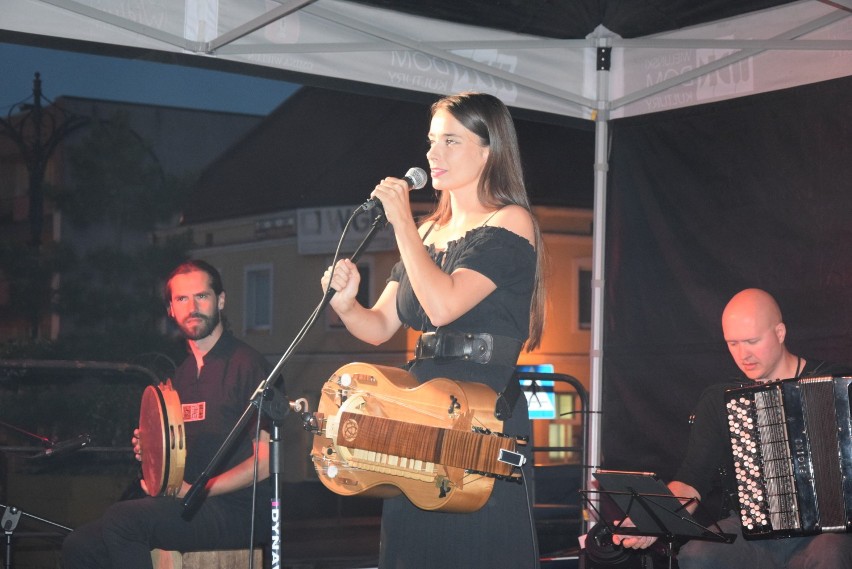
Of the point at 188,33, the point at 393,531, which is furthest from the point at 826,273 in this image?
the point at 188,33

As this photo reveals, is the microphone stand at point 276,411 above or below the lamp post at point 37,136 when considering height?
below

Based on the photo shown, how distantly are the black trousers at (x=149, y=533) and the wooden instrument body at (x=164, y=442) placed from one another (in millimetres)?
120

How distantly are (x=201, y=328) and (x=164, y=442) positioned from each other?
32.2 inches

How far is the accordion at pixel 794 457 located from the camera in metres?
3.72

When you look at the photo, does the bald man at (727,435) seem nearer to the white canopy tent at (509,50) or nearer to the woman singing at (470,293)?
the white canopy tent at (509,50)

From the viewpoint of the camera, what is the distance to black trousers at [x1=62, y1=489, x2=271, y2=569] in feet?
13.2

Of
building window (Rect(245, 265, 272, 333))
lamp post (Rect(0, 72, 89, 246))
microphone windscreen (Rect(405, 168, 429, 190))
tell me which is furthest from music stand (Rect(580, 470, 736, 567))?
building window (Rect(245, 265, 272, 333))

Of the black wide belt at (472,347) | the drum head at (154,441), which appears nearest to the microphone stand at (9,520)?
the drum head at (154,441)

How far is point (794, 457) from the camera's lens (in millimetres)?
3795

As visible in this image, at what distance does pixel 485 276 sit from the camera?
2.56 m

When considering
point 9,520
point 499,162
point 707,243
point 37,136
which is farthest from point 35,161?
point 499,162

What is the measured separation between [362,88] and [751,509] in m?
2.95

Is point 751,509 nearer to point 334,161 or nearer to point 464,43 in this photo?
point 464,43

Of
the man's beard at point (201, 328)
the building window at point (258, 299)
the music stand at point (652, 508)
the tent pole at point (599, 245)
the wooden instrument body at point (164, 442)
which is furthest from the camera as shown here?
the building window at point (258, 299)
